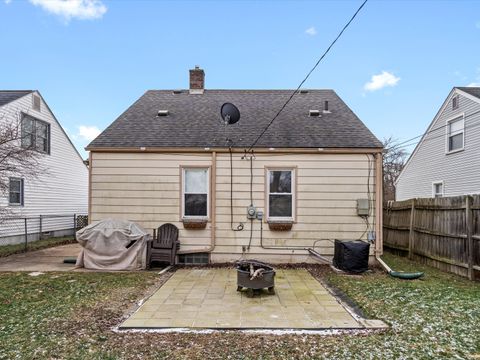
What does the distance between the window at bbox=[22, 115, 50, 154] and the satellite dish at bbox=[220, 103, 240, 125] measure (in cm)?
844

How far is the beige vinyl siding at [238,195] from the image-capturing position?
8.75m

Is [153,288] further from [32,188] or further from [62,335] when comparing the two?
[32,188]

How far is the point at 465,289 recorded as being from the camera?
20.9 ft

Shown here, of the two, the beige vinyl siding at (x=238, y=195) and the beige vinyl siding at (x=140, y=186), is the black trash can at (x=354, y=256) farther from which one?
the beige vinyl siding at (x=140, y=186)

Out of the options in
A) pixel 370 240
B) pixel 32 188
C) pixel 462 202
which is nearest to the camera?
pixel 462 202

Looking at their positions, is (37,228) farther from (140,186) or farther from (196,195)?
(196,195)

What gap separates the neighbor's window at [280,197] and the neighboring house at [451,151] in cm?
854

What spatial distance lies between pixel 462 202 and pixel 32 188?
1487 centimetres

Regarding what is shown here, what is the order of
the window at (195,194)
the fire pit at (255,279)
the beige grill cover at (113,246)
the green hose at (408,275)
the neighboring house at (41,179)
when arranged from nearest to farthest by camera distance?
the fire pit at (255,279), the green hose at (408,275), the beige grill cover at (113,246), the window at (195,194), the neighboring house at (41,179)

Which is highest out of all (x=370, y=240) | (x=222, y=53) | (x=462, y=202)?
(x=222, y=53)

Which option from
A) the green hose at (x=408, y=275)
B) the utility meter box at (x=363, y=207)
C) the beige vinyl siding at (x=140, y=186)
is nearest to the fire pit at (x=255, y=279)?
the green hose at (x=408, y=275)

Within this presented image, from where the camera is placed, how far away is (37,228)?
14492 millimetres

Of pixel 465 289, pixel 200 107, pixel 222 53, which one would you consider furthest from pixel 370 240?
pixel 222 53

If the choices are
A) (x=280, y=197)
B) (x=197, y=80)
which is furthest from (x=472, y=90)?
(x=197, y=80)
